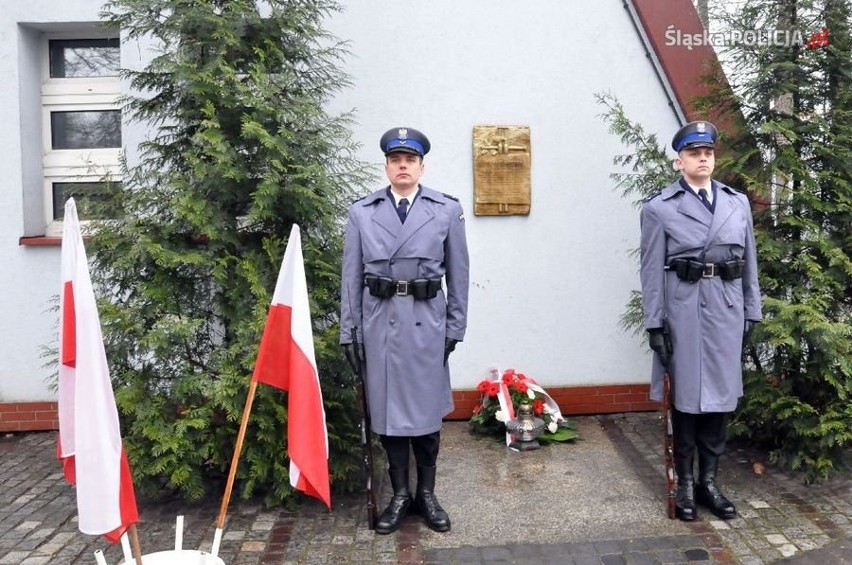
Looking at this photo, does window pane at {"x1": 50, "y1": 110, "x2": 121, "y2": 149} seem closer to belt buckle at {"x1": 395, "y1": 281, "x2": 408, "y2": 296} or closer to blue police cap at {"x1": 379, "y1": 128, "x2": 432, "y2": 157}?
blue police cap at {"x1": 379, "y1": 128, "x2": 432, "y2": 157}

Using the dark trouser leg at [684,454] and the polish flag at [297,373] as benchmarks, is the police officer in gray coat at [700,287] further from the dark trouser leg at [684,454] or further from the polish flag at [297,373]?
the polish flag at [297,373]

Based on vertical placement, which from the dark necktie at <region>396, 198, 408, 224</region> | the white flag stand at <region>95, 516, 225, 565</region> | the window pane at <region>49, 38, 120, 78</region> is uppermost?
the window pane at <region>49, 38, 120, 78</region>

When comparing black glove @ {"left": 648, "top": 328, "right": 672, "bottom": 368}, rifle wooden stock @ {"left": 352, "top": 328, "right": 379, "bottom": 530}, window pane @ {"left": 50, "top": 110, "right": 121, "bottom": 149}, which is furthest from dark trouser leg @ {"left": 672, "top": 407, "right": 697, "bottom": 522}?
window pane @ {"left": 50, "top": 110, "right": 121, "bottom": 149}

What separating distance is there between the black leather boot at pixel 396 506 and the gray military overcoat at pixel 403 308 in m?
0.29

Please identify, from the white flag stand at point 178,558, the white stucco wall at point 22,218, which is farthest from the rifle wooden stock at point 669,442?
the white stucco wall at point 22,218

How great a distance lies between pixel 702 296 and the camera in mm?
4227

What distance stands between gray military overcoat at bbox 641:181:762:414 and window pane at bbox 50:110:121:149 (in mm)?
3954

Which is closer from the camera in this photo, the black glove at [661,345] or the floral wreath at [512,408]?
the black glove at [661,345]

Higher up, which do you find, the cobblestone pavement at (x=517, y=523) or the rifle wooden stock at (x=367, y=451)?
the rifle wooden stock at (x=367, y=451)

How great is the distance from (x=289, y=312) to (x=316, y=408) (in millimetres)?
408

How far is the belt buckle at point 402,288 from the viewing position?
13.4ft

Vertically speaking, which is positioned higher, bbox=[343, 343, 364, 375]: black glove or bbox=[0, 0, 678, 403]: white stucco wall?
bbox=[0, 0, 678, 403]: white stucco wall

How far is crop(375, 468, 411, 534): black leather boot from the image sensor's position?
417 cm

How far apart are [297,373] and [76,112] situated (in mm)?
3718
